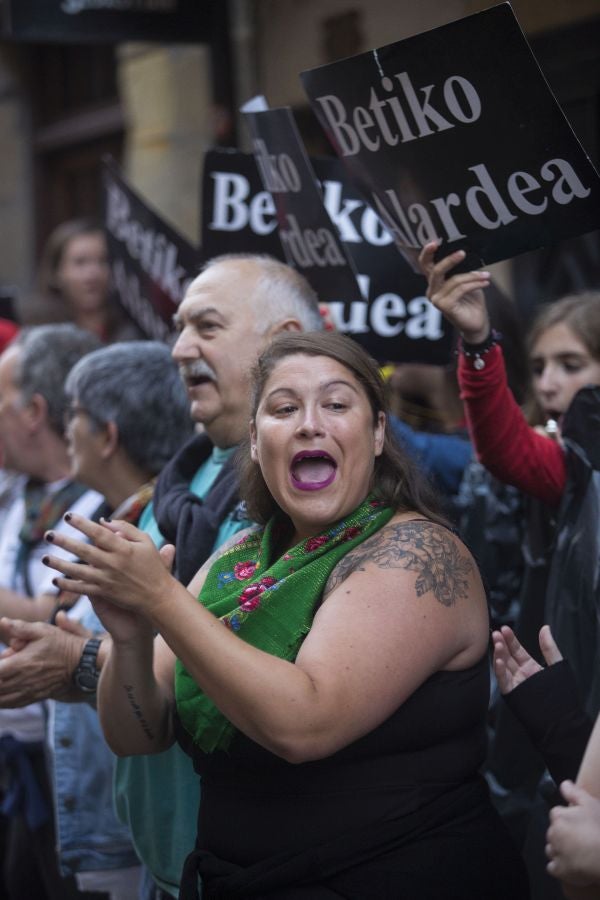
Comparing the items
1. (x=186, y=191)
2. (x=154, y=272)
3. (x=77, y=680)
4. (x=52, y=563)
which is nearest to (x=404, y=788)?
(x=52, y=563)

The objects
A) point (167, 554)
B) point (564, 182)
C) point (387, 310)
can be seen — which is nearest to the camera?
point (167, 554)

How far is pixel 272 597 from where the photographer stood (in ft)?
7.36

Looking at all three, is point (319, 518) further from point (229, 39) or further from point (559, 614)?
point (229, 39)

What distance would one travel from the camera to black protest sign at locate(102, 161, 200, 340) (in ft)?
13.8

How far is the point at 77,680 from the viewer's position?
2.80 meters

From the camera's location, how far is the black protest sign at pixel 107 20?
17.7ft

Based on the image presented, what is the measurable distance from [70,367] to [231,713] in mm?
2124

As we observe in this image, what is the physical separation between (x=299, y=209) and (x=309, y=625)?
1.51 metres

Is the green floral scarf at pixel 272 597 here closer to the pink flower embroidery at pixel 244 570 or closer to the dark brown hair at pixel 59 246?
the pink flower embroidery at pixel 244 570


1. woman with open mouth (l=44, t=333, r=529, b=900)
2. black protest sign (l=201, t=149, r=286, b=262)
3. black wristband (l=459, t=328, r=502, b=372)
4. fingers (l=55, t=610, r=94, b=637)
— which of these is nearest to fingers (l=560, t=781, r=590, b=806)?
woman with open mouth (l=44, t=333, r=529, b=900)

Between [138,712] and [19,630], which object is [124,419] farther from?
[138,712]

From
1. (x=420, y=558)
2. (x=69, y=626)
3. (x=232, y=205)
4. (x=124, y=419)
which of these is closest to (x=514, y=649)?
(x=420, y=558)

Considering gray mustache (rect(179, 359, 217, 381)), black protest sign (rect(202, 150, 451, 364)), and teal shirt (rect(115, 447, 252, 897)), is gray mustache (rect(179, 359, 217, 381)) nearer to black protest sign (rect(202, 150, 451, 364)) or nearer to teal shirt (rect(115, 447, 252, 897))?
teal shirt (rect(115, 447, 252, 897))

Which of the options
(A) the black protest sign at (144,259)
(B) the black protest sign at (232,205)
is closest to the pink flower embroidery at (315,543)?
(B) the black protest sign at (232,205)
